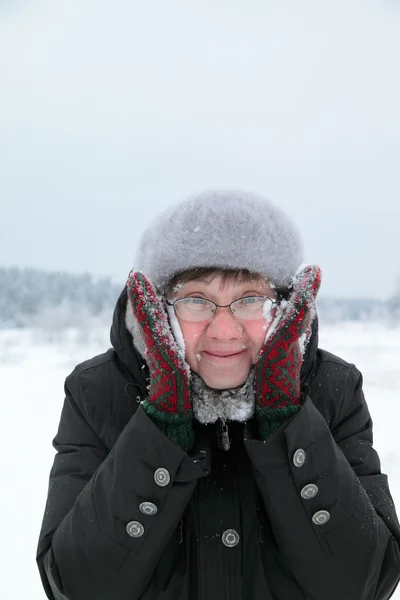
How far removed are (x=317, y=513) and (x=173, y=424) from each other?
16.6 inches

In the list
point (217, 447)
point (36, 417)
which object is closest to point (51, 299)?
point (36, 417)

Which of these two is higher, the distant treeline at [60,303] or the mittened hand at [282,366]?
the distant treeline at [60,303]

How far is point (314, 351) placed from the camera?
1.58 m

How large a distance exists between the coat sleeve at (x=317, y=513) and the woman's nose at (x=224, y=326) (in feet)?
0.88

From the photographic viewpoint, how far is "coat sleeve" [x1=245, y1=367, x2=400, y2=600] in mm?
1284

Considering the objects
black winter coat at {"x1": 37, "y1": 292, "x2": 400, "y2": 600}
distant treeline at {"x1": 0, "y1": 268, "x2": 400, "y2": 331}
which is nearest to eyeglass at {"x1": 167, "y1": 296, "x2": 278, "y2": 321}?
black winter coat at {"x1": 37, "y1": 292, "x2": 400, "y2": 600}

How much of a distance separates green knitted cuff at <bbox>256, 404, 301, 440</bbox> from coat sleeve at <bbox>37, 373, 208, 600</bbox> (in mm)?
182

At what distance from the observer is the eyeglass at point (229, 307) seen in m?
1.40

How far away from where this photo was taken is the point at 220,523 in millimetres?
1345

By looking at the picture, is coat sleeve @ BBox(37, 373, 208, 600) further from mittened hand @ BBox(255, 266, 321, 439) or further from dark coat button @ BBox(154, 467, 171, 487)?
mittened hand @ BBox(255, 266, 321, 439)

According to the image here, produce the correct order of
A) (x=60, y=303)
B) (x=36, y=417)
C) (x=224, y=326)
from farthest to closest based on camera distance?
(x=60, y=303) → (x=36, y=417) → (x=224, y=326)

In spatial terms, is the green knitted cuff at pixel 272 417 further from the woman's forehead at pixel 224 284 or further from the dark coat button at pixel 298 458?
the woman's forehead at pixel 224 284

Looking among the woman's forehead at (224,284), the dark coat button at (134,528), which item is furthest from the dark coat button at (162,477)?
the woman's forehead at (224,284)

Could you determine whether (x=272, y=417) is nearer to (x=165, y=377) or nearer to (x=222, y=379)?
(x=222, y=379)
